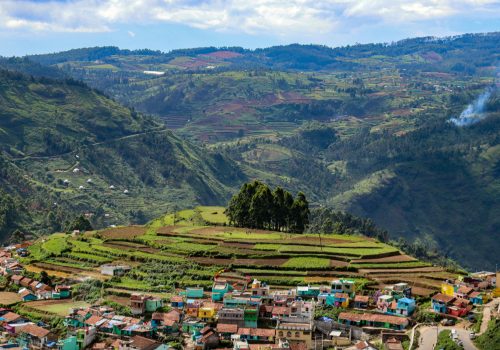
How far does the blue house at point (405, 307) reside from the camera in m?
43.3

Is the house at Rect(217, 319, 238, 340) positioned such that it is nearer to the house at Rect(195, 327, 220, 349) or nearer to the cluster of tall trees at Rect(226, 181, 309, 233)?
the house at Rect(195, 327, 220, 349)

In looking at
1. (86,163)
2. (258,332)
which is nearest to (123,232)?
(258,332)

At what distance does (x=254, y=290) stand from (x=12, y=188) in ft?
201

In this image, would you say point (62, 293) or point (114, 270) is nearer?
point (62, 293)

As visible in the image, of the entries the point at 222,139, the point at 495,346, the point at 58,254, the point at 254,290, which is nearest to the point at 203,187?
the point at 222,139

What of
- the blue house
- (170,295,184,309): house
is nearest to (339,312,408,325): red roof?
the blue house

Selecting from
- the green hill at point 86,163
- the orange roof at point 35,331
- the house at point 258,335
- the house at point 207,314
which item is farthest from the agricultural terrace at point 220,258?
the green hill at point 86,163

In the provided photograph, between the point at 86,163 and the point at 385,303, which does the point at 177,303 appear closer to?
the point at 385,303

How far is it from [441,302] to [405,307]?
227cm

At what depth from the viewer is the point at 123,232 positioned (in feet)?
207

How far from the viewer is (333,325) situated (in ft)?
138

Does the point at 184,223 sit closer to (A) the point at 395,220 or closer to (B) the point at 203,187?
(B) the point at 203,187

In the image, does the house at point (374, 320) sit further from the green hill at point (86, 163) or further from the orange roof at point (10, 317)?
the green hill at point (86, 163)

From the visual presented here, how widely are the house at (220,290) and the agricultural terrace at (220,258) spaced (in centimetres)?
240
